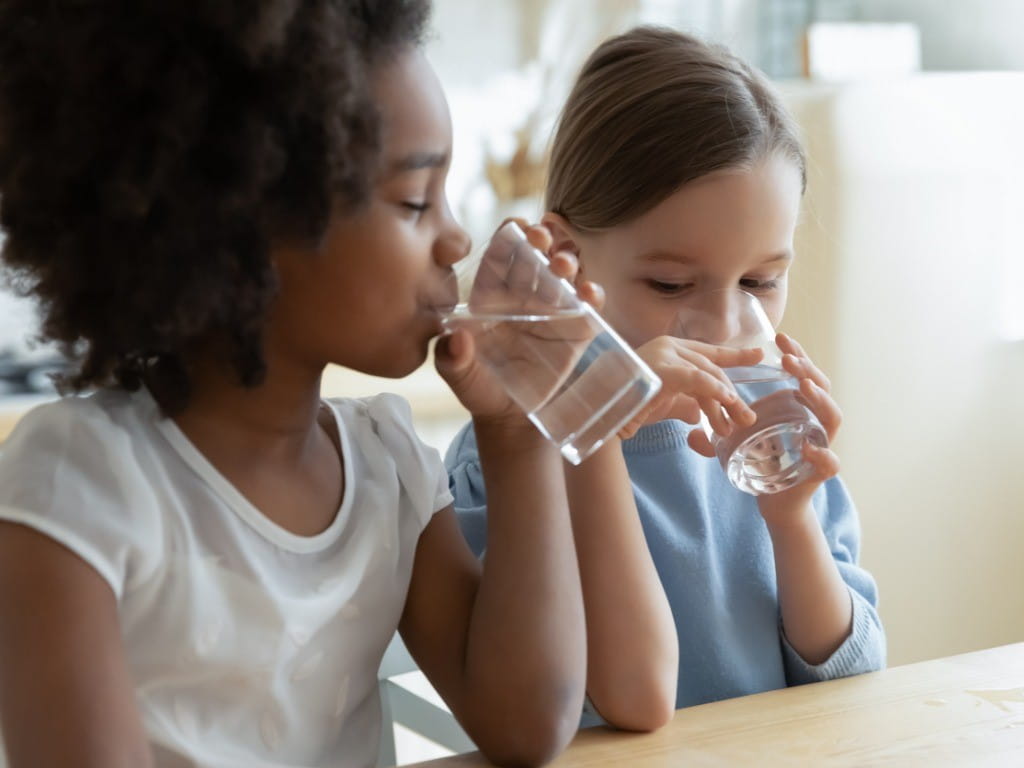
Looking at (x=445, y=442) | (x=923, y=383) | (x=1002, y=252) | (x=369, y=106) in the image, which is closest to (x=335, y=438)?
(x=369, y=106)

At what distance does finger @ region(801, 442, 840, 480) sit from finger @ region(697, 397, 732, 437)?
0.29 ft

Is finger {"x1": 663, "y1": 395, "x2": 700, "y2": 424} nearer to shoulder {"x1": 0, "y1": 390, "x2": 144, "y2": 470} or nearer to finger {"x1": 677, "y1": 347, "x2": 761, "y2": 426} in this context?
finger {"x1": 677, "y1": 347, "x2": 761, "y2": 426}

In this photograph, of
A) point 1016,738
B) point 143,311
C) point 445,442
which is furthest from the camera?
point 445,442

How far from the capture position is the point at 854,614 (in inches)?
48.3

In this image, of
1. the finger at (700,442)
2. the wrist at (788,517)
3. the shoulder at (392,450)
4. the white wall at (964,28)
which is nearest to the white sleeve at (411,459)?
the shoulder at (392,450)

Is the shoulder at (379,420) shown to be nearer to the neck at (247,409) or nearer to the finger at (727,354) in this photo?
the neck at (247,409)

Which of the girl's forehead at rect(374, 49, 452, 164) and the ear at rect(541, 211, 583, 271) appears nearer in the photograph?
the girl's forehead at rect(374, 49, 452, 164)

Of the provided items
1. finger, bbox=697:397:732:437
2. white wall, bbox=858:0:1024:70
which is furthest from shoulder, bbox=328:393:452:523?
white wall, bbox=858:0:1024:70

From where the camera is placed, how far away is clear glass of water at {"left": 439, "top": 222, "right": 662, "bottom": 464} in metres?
0.87

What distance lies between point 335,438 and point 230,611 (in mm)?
196

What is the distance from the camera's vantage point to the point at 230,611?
0.88 metres

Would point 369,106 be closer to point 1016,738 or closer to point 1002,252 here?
point 1016,738

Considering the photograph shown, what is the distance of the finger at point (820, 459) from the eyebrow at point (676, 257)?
0.22 m

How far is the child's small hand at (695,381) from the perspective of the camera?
999mm
